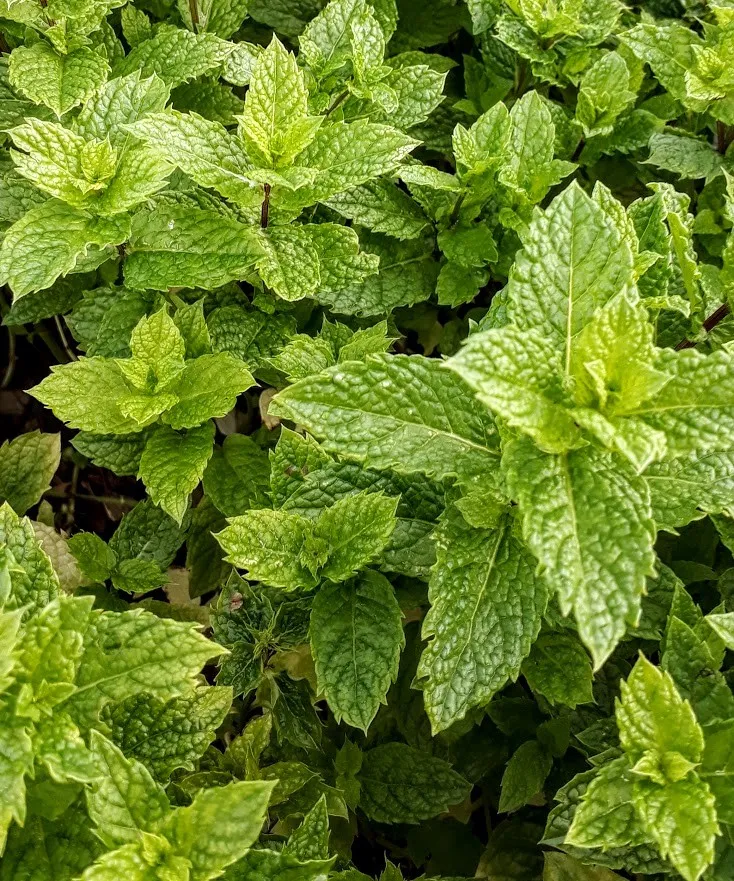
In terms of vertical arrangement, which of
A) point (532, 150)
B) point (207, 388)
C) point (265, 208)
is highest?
point (532, 150)

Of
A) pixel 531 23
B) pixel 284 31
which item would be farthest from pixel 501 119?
pixel 284 31

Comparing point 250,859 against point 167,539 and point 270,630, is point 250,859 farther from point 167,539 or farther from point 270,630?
point 167,539

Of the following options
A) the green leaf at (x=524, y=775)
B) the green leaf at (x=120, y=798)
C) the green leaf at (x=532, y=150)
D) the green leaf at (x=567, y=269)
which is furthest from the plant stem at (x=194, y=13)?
the green leaf at (x=524, y=775)

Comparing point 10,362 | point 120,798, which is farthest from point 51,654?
point 10,362

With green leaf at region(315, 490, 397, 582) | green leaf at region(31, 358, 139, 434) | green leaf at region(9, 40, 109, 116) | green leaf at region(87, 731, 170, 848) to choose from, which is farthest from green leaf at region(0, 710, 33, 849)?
green leaf at region(9, 40, 109, 116)

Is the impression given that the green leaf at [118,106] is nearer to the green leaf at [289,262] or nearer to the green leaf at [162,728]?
the green leaf at [289,262]

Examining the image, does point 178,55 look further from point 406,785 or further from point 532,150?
point 406,785
